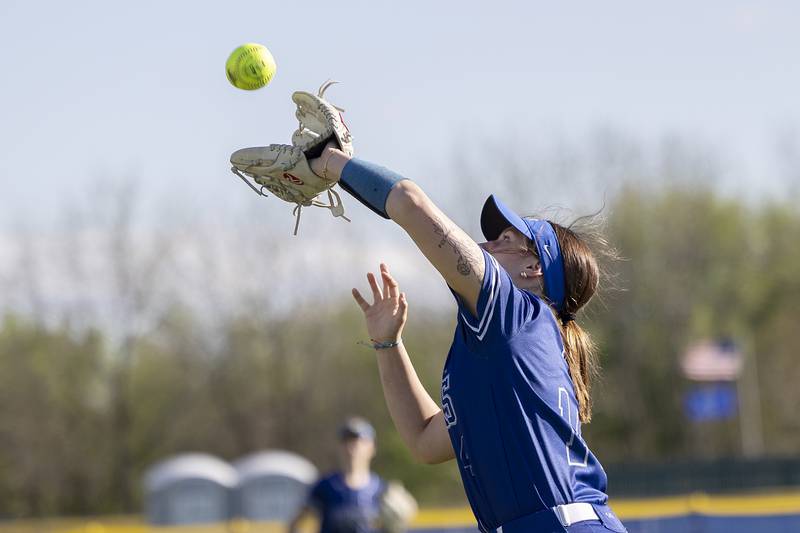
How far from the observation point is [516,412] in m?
3.30

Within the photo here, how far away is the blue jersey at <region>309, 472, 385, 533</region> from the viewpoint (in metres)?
9.01

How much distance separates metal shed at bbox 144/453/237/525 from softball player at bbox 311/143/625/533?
60.7ft

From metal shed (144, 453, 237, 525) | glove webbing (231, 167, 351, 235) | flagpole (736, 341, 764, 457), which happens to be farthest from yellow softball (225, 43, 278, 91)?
flagpole (736, 341, 764, 457)

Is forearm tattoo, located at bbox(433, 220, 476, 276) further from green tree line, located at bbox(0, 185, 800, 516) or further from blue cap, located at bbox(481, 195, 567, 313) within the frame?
green tree line, located at bbox(0, 185, 800, 516)

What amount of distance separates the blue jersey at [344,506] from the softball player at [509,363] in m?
5.58

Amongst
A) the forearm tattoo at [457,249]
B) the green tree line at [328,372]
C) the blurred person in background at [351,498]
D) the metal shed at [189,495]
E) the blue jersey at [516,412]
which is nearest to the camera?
the forearm tattoo at [457,249]

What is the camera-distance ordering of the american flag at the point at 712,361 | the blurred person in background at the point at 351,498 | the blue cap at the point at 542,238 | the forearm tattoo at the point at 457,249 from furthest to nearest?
the american flag at the point at 712,361, the blurred person in background at the point at 351,498, the blue cap at the point at 542,238, the forearm tattoo at the point at 457,249

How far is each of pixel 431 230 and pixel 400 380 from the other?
102 cm

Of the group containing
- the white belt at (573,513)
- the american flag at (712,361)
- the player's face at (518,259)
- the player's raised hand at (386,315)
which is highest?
the player's face at (518,259)

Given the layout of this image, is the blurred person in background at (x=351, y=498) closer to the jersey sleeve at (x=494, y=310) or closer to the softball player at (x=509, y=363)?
the softball player at (x=509, y=363)

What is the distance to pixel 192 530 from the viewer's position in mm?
14086

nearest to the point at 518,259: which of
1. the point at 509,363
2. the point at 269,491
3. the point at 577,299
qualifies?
the point at 577,299

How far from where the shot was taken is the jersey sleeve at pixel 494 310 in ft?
10.4

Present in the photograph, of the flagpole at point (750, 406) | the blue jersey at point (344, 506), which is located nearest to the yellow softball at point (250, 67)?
the blue jersey at point (344, 506)
